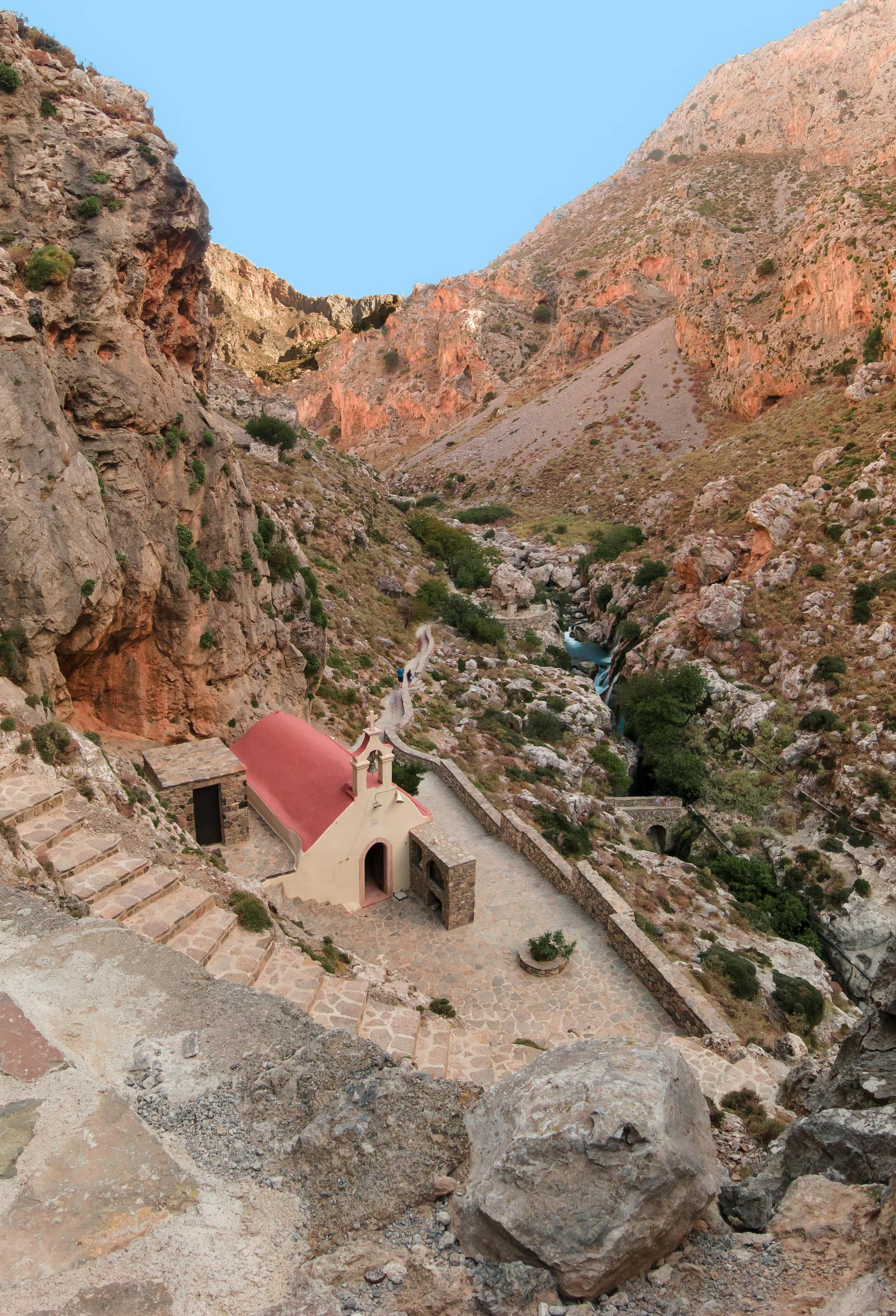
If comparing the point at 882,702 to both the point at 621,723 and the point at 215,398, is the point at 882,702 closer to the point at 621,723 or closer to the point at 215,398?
the point at 621,723

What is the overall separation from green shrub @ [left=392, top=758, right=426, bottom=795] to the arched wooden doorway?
2873mm

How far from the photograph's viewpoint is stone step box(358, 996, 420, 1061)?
26.1 ft

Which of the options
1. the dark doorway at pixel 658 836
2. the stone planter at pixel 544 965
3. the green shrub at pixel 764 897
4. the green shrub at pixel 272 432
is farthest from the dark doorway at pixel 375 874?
the green shrub at pixel 272 432

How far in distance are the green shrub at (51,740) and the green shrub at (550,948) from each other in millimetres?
9121

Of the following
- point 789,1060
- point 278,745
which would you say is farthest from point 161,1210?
point 278,745

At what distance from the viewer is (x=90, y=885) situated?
7.69 meters

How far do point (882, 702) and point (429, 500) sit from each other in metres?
44.4

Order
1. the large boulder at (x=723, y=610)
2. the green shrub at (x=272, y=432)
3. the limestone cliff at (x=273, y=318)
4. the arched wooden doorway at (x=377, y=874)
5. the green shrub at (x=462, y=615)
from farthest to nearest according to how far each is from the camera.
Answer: the limestone cliff at (x=273, y=318) < the green shrub at (x=272, y=432) < the green shrub at (x=462, y=615) < the large boulder at (x=723, y=610) < the arched wooden doorway at (x=377, y=874)

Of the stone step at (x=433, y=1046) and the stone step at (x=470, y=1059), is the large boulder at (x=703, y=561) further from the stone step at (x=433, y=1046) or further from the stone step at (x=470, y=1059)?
the stone step at (x=433, y=1046)

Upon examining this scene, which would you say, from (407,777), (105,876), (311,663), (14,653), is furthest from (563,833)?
(14,653)

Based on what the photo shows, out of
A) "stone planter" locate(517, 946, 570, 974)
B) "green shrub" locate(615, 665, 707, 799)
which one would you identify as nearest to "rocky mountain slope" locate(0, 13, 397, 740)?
"stone planter" locate(517, 946, 570, 974)

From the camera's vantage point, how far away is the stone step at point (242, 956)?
25.4 feet

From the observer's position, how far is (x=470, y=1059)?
27.3 ft

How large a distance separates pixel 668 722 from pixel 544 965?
1759cm
